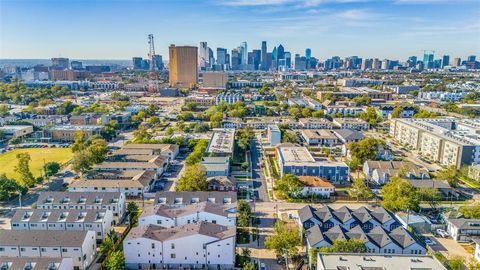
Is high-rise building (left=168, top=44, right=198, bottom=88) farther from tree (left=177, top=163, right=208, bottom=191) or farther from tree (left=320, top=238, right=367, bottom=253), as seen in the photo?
tree (left=320, top=238, right=367, bottom=253)

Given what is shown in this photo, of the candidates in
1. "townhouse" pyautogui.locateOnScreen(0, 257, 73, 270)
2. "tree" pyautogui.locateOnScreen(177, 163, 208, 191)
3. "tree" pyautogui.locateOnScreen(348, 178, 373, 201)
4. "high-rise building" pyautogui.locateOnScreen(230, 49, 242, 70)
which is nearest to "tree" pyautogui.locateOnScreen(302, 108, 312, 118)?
"tree" pyautogui.locateOnScreen(348, 178, 373, 201)

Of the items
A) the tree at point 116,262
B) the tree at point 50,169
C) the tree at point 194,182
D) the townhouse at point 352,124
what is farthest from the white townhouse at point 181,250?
the townhouse at point 352,124

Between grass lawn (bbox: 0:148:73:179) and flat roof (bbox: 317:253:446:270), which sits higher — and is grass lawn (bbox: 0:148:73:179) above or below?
below

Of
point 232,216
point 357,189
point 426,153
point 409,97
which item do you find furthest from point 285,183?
point 409,97

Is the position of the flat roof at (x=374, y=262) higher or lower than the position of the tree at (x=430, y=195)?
higher

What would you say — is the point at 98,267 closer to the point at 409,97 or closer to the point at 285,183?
the point at 285,183

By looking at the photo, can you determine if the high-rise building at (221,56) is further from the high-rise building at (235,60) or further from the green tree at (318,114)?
the green tree at (318,114)

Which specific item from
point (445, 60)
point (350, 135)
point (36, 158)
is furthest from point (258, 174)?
point (445, 60)
